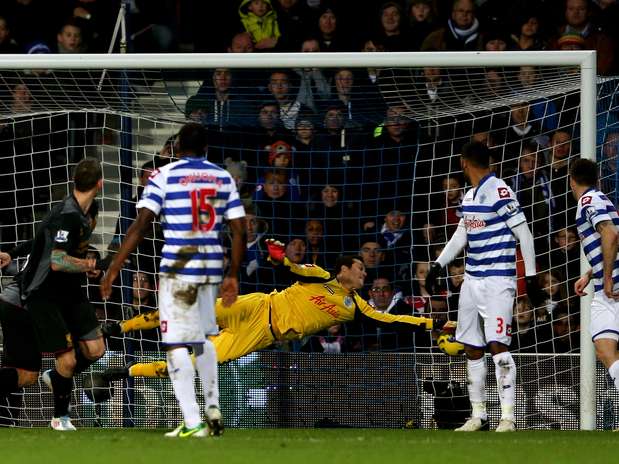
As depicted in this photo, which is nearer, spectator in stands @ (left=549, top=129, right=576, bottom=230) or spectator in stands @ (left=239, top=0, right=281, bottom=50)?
spectator in stands @ (left=549, top=129, right=576, bottom=230)

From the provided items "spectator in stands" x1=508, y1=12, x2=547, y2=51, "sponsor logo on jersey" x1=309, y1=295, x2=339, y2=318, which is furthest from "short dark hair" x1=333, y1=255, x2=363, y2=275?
"spectator in stands" x1=508, y1=12, x2=547, y2=51

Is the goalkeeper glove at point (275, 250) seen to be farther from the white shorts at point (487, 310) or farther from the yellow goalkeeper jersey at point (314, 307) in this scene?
the white shorts at point (487, 310)

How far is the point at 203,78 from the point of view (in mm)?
12594

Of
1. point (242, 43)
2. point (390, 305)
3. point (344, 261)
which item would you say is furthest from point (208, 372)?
point (242, 43)

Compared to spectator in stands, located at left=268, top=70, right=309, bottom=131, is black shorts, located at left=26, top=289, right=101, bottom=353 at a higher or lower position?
lower

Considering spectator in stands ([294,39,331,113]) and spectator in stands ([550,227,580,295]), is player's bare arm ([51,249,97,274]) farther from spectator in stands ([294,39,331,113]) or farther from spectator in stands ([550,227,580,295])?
spectator in stands ([550,227,580,295])

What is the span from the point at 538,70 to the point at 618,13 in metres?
4.05

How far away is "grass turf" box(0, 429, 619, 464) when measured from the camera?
7.72m

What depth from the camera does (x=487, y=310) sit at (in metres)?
10.6

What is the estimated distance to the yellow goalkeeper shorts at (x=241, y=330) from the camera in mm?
11984

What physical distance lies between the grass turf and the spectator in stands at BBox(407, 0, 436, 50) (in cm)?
620

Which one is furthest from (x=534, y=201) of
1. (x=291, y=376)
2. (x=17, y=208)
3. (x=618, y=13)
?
(x=17, y=208)

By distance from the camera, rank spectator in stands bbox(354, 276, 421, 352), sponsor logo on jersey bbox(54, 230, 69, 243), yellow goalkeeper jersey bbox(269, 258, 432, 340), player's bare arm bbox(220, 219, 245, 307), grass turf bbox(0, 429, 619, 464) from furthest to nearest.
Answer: spectator in stands bbox(354, 276, 421, 352) → yellow goalkeeper jersey bbox(269, 258, 432, 340) → sponsor logo on jersey bbox(54, 230, 69, 243) → player's bare arm bbox(220, 219, 245, 307) → grass turf bbox(0, 429, 619, 464)

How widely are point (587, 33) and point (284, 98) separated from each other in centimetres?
449
